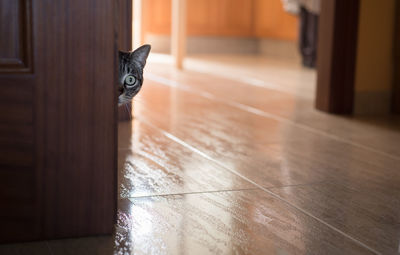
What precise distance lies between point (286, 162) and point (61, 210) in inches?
33.3

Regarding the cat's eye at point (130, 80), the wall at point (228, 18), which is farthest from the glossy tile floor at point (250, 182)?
the wall at point (228, 18)

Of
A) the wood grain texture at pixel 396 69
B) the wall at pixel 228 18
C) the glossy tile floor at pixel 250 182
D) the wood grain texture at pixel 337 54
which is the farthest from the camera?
the wall at pixel 228 18

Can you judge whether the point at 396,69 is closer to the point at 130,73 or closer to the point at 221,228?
the point at 130,73

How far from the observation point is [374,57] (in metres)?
2.68

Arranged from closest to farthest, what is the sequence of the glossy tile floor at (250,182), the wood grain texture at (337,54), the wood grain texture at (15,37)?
the wood grain texture at (15,37)
the glossy tile floor at (250,182)
the wood grain texture at (337,54)

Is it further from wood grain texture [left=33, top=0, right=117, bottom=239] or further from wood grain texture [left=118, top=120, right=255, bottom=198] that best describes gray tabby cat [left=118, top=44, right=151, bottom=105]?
wood grain texture [left=33, top=0, right=117, bottom=239]

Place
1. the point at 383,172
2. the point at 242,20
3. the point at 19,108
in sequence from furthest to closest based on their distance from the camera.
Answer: the point at 242,20 < the point at 383,172 < the point at 19,108

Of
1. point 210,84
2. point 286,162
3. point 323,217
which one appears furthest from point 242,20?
point 323,217

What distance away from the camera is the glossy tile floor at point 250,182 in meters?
1.11

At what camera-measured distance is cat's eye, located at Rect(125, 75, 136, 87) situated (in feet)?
4.89

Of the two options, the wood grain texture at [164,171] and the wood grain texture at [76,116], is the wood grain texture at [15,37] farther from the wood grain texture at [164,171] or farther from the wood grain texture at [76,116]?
the wood grain texture at [164,171]

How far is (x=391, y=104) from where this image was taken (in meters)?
2.76

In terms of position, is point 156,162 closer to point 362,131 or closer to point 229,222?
point 229,222

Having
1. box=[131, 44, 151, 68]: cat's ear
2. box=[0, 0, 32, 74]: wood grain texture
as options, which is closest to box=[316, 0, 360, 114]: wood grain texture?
box=[131, 44, 151, 68]: cat's ear
